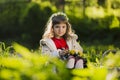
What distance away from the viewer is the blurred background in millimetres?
21516

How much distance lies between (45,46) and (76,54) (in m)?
0.79

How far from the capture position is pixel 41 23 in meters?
22.5

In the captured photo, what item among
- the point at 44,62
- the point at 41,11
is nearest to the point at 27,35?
the point at 41,11

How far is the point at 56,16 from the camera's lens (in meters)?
6.27

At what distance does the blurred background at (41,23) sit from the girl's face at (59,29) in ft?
45.5

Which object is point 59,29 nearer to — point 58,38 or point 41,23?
point 58,38

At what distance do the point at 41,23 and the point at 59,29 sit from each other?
54.3 feet

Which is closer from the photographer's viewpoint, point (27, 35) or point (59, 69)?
point (59, 69)

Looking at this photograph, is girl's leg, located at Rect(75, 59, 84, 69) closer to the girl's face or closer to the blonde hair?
the girl's face

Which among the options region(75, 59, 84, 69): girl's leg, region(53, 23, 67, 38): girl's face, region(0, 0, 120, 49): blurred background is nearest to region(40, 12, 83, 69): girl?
region(53, 23, 67, 38): girl's face

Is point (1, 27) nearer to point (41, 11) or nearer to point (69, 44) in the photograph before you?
point (41, 11)

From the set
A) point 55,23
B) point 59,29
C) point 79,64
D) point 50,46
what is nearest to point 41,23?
point 55,23

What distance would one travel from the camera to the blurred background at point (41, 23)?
21.5 metres

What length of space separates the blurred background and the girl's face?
45.5ft
